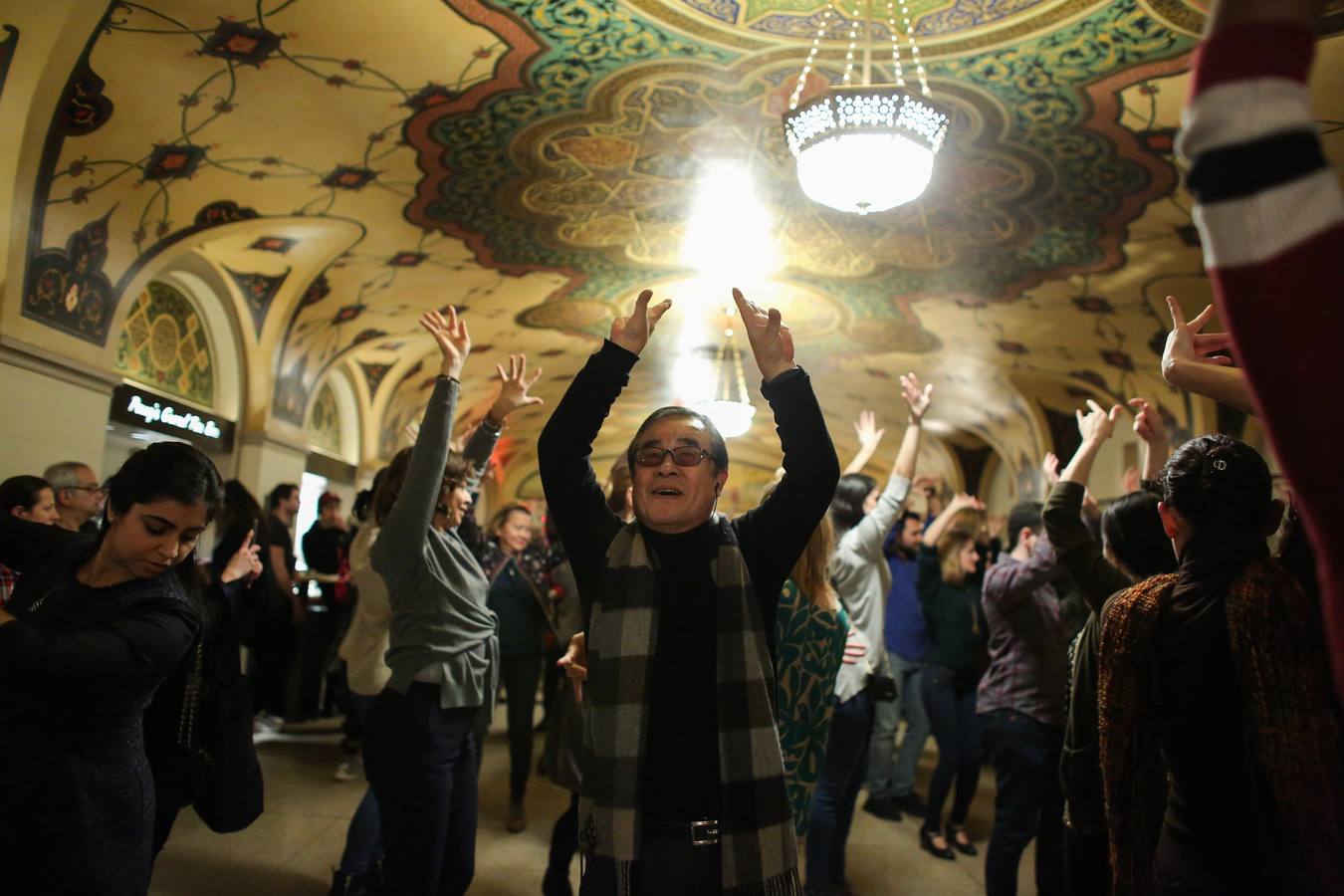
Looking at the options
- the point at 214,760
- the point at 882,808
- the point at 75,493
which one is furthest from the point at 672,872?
the point at 882,808

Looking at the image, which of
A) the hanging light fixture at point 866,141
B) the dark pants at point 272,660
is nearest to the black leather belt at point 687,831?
the dark pants at point 272,660

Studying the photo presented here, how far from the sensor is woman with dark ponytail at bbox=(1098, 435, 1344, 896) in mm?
1610

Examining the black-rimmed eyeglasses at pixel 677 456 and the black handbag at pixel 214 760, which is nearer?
the black-rimmed eyeglasses at pixel 677 456

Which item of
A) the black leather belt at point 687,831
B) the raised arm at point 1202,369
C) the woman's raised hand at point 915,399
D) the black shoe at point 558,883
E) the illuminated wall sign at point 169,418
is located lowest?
the black shoe at point 558,883

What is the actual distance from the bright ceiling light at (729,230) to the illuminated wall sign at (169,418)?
5.67 m

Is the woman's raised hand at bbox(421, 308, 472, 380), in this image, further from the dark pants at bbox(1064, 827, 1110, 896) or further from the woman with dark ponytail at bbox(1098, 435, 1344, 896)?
the dark pants at bbox(1064, 827, 1110, 896)

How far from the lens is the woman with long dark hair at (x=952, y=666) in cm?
536

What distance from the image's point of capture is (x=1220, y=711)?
1798 mm

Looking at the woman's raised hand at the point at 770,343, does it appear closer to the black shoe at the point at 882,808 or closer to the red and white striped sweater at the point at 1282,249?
the red and white striped sweater at the point at 1282,249

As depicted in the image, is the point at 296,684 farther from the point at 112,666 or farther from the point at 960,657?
the point at 112,666

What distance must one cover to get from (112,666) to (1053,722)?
3.30 meters

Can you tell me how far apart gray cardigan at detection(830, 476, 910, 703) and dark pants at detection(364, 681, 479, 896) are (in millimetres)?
1722

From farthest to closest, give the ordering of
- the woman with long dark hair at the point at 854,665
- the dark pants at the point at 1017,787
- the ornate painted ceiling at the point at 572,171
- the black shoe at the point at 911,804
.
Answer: the ornate painted ceiling at the point at 572,171, the black shoe at the point at 911,804, the woman with long dark hair at the point at 854,665, the dark pants at the point at 1017,787

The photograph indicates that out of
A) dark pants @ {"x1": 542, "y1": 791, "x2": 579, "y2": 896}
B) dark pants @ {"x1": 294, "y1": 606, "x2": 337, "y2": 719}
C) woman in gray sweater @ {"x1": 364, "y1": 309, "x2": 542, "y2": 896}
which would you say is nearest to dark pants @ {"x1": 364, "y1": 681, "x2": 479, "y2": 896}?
woman in gray sweater @ {"x1": 364, "y1": 309, "x2": 542, "y2": 896}
